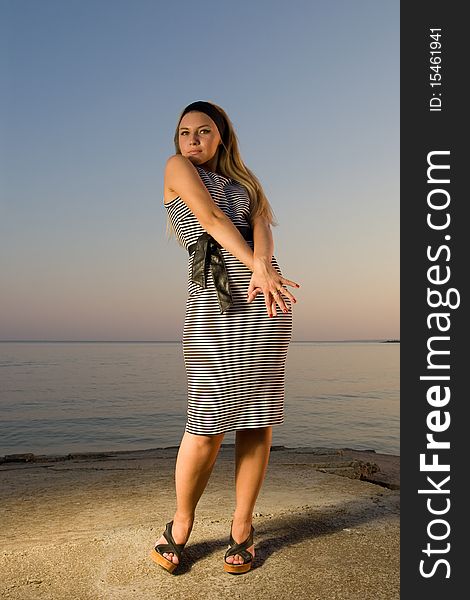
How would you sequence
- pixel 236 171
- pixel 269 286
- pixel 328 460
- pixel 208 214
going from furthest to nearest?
1. pixel 328 460
2. pixel 236 171
3. pixel 208 214
4. pixel 269 286

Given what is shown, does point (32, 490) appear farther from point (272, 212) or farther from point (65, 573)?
point (272, 212)

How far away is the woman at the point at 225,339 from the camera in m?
2.43

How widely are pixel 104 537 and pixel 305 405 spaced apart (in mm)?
9812

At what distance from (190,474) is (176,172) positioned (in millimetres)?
1184

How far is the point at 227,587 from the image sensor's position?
2342 mm

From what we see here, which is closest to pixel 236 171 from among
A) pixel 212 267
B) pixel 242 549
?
pixel 212 267

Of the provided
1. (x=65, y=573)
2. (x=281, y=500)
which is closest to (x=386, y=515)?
(x=281, y=500)

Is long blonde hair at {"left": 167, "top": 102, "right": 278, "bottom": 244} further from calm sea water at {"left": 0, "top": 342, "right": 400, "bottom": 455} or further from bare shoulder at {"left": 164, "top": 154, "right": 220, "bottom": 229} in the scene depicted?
calm sea water at {"left": 0, "top": 342, "right": 400, "bottom": 455}

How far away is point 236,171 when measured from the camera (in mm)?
2781

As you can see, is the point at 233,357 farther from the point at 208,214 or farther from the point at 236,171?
the point at 236,171

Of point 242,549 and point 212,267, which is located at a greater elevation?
point 212,267

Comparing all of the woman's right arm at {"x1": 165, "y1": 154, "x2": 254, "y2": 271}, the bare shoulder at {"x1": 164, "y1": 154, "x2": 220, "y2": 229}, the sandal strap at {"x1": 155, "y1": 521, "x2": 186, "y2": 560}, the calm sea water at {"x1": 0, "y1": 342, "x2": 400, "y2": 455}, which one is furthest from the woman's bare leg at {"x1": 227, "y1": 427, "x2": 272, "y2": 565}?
the calm sea water at {"x1": 0, "y1": 342, "x2": 400, "y2": 455}

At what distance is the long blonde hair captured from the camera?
2.72 meters

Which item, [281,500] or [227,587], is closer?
[227,587]
